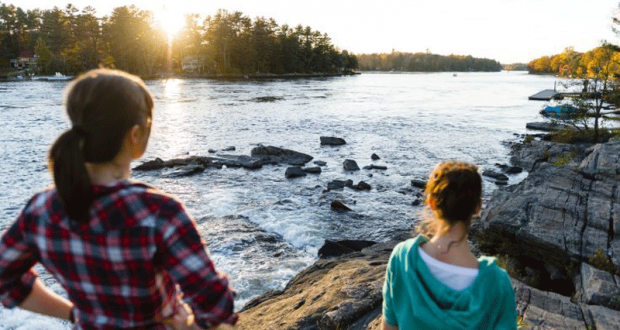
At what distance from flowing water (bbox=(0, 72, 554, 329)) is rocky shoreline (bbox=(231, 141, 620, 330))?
6.03ft

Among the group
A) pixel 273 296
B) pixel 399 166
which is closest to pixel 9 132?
pixel 399 166

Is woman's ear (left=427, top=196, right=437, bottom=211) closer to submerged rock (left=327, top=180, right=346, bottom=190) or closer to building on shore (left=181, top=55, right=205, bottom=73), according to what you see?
submerged rock (left=327, top=180, right=346, bottom=190)

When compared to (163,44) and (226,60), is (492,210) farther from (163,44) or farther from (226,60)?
(163,44)

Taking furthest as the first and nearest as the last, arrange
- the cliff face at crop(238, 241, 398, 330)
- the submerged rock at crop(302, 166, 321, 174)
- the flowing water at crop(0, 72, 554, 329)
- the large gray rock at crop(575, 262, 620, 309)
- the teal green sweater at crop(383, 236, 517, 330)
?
1. the submerged rock at crop(302, 166, 321, 174)
2. the flowing water at crop(0, 72, 554, 329)
3. the large gray rock at crop(575, 262, 620, 309)
4. the cliff face at crop(238, 241, 398, 330)
5. the teal green sweater at crop(383, 236, 517, 330)

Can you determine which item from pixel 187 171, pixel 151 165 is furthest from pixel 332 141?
pixel 151 165

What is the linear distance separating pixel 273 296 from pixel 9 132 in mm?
26314

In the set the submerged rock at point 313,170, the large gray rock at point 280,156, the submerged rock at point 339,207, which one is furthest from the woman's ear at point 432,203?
the large gray rock at point 280,156

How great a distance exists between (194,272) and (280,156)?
19.6 m

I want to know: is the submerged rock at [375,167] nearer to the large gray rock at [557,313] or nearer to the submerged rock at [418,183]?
the submerged rock at [418,183]

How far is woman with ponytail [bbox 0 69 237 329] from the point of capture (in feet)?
4.82

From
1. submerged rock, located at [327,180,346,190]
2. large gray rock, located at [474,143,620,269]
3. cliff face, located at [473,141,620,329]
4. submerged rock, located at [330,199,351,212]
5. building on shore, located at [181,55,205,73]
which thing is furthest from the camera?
building on shore, located at [181,55,205,73]

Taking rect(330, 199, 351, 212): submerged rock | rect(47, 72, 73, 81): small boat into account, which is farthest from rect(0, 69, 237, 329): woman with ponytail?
rect(47, 72, 73, 81): small boat

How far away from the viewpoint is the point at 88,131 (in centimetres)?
148

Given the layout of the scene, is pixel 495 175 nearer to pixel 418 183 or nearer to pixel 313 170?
pixel 418 183
